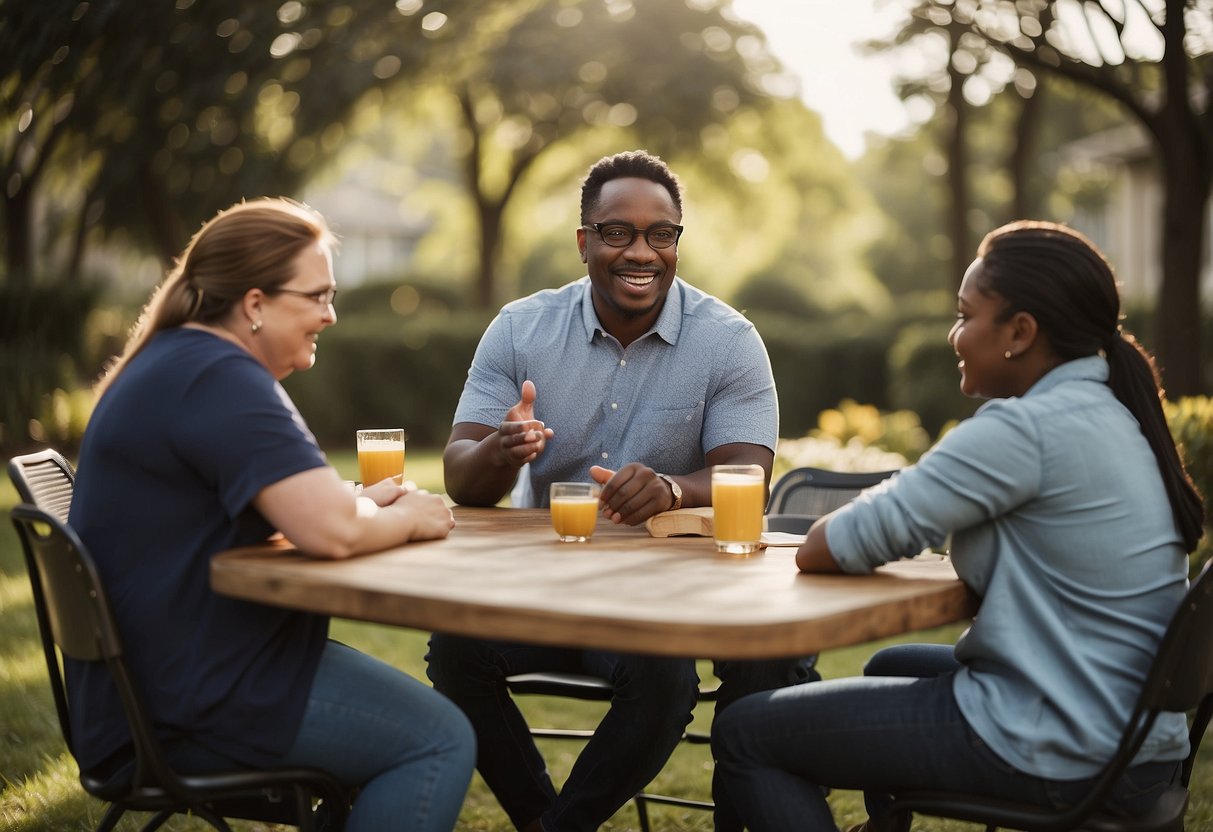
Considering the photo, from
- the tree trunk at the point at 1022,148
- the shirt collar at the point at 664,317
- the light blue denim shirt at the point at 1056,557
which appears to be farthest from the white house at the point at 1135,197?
the light blue denim shirt at the point at 1056,557

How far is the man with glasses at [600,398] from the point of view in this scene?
3590 mm

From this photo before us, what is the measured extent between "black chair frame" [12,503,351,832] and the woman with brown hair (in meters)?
0.04

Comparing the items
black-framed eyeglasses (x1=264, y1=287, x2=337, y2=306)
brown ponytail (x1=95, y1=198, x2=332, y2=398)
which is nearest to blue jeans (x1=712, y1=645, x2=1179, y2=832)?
black-framed eyeglasses (x1=264, y1=287, x2=337, y2=306)

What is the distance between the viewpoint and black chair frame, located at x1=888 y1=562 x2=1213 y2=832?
2395 millimetres

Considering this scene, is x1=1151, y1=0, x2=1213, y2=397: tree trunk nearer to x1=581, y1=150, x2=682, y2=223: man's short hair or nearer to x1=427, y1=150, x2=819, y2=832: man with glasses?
x1=581, y1=150, x2=682, y2=223: man's short hair

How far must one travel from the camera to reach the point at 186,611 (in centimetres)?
258

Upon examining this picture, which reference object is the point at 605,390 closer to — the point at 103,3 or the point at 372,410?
the point at 103,3

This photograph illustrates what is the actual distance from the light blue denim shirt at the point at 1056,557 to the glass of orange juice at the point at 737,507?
1.42 ft

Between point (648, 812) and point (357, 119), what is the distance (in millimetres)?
17164

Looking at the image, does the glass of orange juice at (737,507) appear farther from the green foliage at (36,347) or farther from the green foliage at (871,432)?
the green foliage at (36,347)

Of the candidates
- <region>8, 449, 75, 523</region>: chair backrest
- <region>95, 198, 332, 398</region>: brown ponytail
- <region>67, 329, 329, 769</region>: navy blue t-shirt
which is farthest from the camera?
<region>8, 449, 75, 523</region>: chair backrest

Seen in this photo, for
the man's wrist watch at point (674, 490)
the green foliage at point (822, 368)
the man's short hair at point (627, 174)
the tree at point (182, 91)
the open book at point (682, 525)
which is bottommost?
the green foliage at point (822, 368)

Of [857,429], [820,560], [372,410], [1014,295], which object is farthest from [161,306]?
[372,410]

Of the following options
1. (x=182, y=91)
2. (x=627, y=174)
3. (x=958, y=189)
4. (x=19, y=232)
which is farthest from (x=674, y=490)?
(x=19, y=232)
